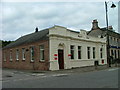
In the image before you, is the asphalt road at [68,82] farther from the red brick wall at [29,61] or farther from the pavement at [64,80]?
the red brick wall at [29,61]

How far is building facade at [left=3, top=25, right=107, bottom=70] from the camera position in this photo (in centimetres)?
2091

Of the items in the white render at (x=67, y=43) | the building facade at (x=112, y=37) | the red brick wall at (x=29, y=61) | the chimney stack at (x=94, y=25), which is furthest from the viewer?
the chimney stack at (x=94, y=25)

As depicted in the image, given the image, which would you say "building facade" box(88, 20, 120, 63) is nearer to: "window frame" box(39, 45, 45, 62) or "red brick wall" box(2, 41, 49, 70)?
"red brick wall" box(2, 41, 49, 70)

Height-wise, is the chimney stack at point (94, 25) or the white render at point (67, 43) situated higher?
the chimney stack at point (94, 25)

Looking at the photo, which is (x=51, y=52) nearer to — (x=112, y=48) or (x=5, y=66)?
(x=5, y=66)

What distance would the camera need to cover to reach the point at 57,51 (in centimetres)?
2150

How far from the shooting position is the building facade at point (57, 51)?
68.6ft

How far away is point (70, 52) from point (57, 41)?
3198mm

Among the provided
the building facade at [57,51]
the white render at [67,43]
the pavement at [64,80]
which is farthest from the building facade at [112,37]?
the pavement at [64,80]

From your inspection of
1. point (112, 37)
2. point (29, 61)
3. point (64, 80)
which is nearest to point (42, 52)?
point (29, 61)

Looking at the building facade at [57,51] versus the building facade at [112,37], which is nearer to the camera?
the building facade at [57,51]

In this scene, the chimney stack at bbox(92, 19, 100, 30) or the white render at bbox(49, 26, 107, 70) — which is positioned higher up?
the chimney stack at bbox(92, 19, 100, 30)

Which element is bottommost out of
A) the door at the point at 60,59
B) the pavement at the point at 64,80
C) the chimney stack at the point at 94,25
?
Answer: the pavement at the point at 64,80

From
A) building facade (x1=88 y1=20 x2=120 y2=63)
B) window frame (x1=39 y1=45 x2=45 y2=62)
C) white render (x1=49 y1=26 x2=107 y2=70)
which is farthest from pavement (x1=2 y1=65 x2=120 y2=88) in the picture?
building facade (x1=88 y1=20 x2=120 y2=63)
